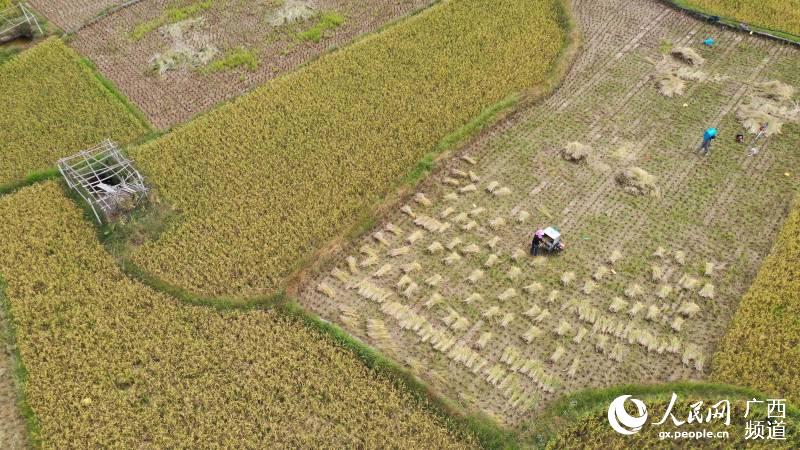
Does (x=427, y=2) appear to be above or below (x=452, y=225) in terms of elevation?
above

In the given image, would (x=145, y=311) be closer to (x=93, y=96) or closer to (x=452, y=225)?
(x=452, y=225)

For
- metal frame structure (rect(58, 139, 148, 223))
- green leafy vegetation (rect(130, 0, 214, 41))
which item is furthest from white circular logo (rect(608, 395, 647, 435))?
green leafy vegetation (rect(130, 0, 214, 41))

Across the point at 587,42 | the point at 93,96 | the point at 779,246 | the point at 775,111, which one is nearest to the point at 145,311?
the point at 93,96

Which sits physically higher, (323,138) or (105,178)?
(105,178)

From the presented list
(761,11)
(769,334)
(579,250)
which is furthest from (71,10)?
(761,11)

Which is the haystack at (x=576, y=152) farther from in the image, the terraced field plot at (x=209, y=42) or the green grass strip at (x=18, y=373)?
the green grass strip at (x=18, y=373)

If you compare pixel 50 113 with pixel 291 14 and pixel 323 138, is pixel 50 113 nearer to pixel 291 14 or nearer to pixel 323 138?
pixel 323 138
